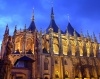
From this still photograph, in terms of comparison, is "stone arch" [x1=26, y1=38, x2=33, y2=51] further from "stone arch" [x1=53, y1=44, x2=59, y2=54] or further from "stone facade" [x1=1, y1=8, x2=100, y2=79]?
"stone arch" [x1=53, y1=44, x2=59, y2=54]

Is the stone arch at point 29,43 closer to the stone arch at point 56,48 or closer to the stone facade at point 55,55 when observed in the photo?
the stone facade at point 55,55

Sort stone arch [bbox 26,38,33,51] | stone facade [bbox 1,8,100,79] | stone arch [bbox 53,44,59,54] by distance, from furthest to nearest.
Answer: stone arch [bbox 53,44,59,54]
stone arch [bbox 26,38,33,51]
stone facade [bbox 1,8,100,79]

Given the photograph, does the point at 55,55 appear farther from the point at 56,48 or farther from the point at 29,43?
the point at 29,43

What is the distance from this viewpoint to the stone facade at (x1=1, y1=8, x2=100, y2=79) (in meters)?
40.7

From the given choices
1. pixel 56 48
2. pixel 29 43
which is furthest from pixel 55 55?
pixel 29 43

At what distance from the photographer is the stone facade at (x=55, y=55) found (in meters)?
40.7

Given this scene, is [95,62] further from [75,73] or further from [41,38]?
[41,38]

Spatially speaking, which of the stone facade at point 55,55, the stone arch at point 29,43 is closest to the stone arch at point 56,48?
the stone facade at point 55,55

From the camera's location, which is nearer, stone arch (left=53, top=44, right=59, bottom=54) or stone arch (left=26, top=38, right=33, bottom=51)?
stone arch (left=26, top=38, right=33, bottom=51)

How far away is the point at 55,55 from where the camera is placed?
1715 inches

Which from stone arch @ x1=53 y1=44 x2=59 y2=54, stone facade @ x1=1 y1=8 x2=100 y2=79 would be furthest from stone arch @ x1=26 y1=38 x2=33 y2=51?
stone arch @ x1=53 y1=44 x2=59 y2=54

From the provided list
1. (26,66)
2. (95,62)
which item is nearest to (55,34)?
(95,62)

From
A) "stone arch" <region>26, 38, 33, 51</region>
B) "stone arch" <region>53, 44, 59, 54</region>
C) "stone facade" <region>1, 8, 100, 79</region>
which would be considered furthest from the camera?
"stone arch" <region>53, 44, 59, 54</region>

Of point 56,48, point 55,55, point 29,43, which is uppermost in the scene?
point 29,43
